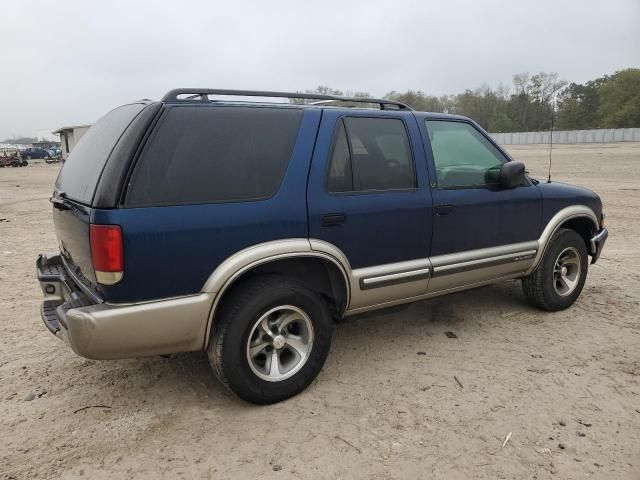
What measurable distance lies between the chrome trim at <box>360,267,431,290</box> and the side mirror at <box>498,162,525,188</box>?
3.28 ft

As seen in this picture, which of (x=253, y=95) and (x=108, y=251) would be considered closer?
(x=108, y=251)

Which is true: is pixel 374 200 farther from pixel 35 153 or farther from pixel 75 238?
pixel 35 153

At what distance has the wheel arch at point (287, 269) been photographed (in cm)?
288

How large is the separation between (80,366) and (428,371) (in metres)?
2.52

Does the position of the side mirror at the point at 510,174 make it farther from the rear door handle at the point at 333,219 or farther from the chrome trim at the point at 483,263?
the rear door handle at the point at 333,219

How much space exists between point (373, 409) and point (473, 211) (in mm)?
1723

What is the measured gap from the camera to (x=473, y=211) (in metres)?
3.94

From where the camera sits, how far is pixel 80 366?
3719 millimetres

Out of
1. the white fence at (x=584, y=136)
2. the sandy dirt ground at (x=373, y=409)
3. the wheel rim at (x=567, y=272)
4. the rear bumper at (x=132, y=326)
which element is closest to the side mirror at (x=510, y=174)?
the wheel rim at (x=567, y=272)

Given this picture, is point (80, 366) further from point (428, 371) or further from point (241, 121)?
point (428, 371)

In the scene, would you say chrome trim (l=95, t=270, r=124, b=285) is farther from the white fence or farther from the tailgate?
the white fence

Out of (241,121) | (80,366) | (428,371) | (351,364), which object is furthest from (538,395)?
(80,366)

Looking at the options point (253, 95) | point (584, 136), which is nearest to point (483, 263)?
point (253, 95)

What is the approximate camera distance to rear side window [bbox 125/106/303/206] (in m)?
2.74
